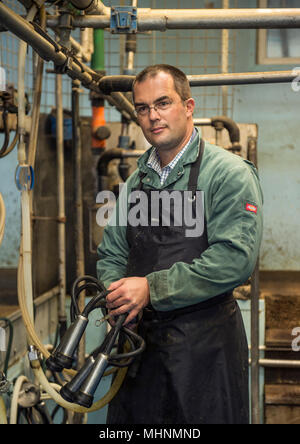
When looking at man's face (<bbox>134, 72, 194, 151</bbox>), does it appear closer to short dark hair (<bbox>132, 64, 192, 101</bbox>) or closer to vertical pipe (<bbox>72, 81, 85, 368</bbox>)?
short dark hair (<bbox>132, 64, 192, 101</bbox>)

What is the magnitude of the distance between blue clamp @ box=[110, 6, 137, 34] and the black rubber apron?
34 cm

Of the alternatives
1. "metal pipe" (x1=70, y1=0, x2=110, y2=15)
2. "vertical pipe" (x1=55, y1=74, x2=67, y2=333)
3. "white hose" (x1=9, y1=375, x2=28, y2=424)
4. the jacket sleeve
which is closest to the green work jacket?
the jacket sleeve

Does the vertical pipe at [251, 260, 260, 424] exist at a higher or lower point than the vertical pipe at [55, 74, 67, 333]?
lower

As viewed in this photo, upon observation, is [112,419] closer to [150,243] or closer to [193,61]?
[150,243]

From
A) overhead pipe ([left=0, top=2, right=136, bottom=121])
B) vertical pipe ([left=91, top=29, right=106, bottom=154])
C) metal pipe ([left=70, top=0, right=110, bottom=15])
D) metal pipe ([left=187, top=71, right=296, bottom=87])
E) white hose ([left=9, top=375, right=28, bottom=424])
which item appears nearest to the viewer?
overhead pipe ([left=0, top=2, right=136, bottom=121])

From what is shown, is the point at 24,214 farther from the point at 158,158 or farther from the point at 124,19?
the point at 124,19

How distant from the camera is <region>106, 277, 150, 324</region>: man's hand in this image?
112 cm

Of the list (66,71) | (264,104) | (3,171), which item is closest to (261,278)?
(264,104)

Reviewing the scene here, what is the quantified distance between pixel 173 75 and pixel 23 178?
451 mm

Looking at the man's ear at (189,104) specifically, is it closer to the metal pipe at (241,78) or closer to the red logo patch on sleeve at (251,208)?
the metal pipe at (241,78)

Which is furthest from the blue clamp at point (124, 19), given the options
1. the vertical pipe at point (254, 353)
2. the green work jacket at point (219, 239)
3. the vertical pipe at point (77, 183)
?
the vertical pipe at point (254, 353)

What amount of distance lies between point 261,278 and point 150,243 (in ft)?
5.94

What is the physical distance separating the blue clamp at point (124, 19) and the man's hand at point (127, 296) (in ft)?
1.92

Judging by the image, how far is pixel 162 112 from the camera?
1.21 m
